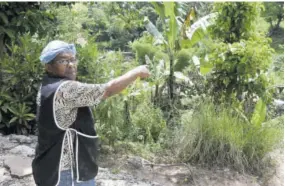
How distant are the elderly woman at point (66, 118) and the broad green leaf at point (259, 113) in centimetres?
318

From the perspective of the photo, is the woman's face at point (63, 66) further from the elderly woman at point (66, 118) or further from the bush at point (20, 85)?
the bush at point (20, 85)

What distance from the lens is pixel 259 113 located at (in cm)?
508

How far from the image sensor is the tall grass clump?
4.36 metres

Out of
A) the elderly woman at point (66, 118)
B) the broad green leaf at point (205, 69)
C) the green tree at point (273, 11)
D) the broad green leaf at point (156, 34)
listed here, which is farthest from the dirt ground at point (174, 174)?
the green tree at point (273, 11)

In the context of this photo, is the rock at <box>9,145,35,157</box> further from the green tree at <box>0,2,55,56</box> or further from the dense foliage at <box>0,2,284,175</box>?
the green tree at <box>0,2,55,56</box>

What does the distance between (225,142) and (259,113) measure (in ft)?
3.21

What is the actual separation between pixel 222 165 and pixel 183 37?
7.78 feet

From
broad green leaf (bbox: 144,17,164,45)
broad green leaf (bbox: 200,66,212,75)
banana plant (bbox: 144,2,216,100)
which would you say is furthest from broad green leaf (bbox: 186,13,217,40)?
broad green leaf (bbox: 200,66,212,75)

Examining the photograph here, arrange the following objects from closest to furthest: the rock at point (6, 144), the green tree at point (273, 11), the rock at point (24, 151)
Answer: the rock at point (24, 151)
the rock at point (6, 144)
the green tree at point (273, 11)

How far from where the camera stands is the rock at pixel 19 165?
3.53m

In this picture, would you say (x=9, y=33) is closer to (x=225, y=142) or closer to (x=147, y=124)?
(x=147, y=124)

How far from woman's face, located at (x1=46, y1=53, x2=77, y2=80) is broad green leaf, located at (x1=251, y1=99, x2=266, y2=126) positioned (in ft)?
10.8

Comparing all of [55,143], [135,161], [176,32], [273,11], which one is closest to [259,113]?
[176,32]

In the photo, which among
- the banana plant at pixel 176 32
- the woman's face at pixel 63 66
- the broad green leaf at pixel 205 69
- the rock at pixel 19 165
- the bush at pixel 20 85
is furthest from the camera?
the banana plant at pixel 176 32
